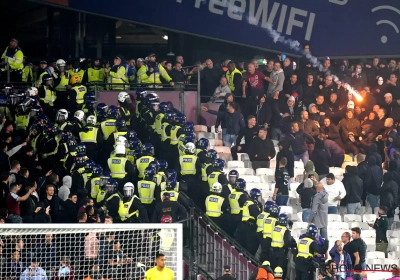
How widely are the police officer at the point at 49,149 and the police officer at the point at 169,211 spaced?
248 centimetres

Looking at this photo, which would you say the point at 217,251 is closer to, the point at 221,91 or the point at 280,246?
the point at 280,246

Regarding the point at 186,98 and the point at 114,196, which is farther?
the point at 186,98

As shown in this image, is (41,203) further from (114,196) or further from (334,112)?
(334,112)

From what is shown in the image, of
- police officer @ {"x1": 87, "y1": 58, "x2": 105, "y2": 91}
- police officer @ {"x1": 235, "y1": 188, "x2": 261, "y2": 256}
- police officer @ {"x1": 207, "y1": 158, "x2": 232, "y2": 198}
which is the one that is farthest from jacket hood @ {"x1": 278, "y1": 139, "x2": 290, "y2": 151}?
police officer @ {"x1": 87, "y1": 58, "x2": 105, "y2": 91}

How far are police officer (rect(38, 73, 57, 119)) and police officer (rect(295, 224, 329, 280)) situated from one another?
19.9ft

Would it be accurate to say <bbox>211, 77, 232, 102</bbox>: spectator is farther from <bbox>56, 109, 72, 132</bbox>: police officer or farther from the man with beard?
<bbox>56, 109, 72, 132</bbox>: police officer

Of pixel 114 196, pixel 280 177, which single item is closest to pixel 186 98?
pixel 280 177

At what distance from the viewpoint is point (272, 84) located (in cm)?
2655

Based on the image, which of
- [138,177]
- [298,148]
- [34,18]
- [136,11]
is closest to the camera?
[138,177]

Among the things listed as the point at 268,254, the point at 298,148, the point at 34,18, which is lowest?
the point at 268,254

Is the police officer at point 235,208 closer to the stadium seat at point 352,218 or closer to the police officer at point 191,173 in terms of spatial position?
the police officer at point 191,173

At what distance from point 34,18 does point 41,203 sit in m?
12.6

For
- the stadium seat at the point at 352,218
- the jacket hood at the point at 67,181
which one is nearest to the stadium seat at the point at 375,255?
the stadium seat at the point at 352,218

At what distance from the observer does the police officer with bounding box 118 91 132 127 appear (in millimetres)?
24297
